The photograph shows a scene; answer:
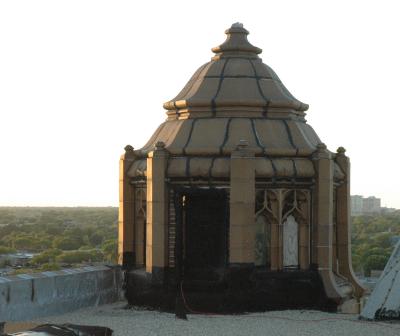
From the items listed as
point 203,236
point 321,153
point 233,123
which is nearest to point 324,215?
point 321,153

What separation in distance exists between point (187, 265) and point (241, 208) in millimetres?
2197

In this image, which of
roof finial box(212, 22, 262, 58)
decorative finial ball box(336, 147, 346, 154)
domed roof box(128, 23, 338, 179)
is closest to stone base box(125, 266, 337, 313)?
domed roof box(128, 23, 338, 179)

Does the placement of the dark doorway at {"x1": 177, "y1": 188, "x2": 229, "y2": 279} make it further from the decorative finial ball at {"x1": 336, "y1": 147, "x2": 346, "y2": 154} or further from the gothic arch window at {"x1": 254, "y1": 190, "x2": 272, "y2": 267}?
the decorative finial ball at {"x1": 336, "y1": 147, "x2": 346, "y2": 154}

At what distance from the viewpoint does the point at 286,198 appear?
67.7ft

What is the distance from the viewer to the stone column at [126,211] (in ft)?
73.6

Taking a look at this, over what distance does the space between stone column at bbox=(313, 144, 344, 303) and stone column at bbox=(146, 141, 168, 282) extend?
3367mm

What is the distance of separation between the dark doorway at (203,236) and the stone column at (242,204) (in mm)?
926

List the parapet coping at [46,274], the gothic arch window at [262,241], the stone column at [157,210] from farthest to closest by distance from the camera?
the gothic arch window at [262,241] < the stone column at [157,210] < the parapet coping at [46,274]

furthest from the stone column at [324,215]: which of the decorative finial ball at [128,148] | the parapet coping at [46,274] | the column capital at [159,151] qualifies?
the parapet coping at [46,274]

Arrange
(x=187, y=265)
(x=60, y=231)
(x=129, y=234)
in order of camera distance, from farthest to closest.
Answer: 1. (x=60, y=231)
2. (x=129, y=234)
3. (x=187, y=265)

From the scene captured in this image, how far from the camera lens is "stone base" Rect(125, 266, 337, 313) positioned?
1998cm

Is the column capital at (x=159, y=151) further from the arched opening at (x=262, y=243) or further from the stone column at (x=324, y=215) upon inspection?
the stone column at (x=324, y=215)

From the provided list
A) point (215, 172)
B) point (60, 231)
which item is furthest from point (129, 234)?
point (60, 231)

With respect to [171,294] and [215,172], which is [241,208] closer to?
[215,172]
